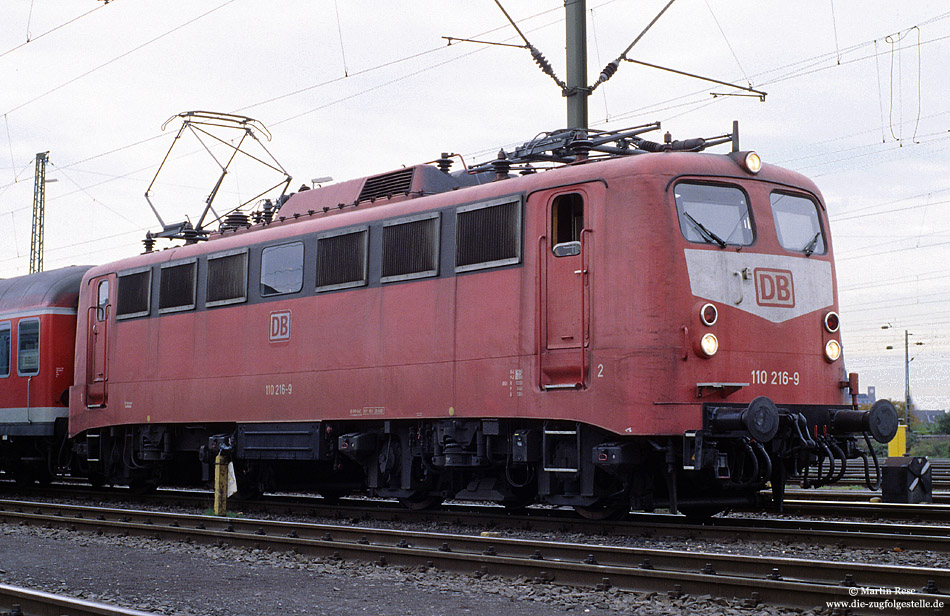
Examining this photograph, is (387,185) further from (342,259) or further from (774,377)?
(774,377)

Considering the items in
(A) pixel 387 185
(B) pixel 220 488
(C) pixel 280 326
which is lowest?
(B) pixel 220 488

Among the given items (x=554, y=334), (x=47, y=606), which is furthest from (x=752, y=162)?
(x=47, y=606)

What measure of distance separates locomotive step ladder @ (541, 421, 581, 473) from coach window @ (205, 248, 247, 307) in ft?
18.9

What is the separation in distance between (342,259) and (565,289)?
3.72m

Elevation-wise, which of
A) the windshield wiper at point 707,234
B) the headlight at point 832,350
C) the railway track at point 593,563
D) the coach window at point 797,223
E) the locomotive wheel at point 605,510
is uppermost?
the coach window at point 797,223

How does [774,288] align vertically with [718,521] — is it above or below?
above

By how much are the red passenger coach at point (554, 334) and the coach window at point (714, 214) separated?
0.03 meters

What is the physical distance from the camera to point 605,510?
460 inches

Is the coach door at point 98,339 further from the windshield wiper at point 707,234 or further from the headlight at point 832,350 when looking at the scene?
the headlight at point 832,350

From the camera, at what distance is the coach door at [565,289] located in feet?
36.2

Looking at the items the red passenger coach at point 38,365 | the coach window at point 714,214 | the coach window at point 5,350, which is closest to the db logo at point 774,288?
the coach window at point 714,214

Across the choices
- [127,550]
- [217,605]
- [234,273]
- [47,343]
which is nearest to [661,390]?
[217,605]

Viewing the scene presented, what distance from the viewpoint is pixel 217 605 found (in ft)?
25.6

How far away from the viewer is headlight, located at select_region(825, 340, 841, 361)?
37.6 feet
